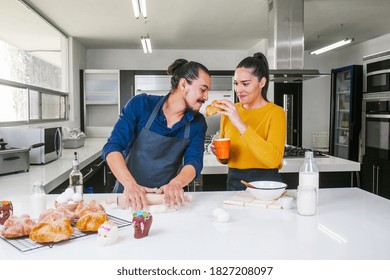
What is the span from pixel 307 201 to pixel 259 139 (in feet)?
1.38

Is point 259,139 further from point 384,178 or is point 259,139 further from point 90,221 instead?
point 384,178

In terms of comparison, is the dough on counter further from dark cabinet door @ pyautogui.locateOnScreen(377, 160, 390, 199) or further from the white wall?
the white wall

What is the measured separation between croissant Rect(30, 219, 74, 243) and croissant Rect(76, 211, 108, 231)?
0.22 feet

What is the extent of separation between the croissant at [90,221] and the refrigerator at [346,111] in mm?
6405

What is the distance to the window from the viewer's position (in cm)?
408

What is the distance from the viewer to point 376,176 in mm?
5285

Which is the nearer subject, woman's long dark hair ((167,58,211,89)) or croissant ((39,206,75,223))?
croissant ((39,206,75,223))

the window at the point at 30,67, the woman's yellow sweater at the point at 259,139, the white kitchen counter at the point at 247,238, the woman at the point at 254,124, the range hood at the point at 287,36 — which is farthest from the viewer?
the range hood at the point at 287,36

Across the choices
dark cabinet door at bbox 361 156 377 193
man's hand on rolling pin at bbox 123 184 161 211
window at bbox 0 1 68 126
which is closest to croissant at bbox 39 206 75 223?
man's hand on rolling pin at bbox 123 184 161 211

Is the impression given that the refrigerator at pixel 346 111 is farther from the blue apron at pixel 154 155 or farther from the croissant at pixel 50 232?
the croissant at pixel 50 232

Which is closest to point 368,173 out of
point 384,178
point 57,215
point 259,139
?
point 384,178

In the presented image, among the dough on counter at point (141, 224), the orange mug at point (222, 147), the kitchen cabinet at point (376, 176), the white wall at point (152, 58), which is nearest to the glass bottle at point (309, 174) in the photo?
the orange mug at point (222, 147)

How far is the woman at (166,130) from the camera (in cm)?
188
